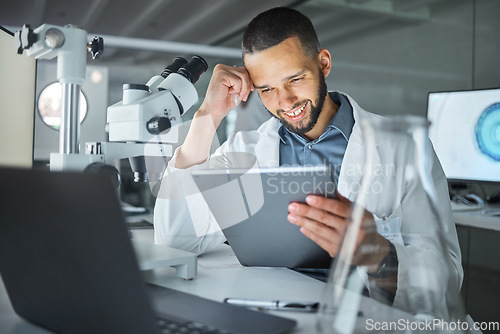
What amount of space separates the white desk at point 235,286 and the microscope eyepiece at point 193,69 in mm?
478

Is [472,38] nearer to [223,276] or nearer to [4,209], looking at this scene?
[223,276]

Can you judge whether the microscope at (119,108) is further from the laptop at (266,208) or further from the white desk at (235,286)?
the white desk at (235,286)

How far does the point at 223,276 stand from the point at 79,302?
1.57ft

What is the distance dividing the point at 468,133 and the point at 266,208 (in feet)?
6.54

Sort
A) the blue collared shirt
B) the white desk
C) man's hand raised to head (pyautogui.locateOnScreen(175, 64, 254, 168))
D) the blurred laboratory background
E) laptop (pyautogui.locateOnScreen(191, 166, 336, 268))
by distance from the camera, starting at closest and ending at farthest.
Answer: the white desk
laptop (pyautogui.locateOnScreen(191, 166, 336, 268))
man's hand raised to head (pyautogui.locateOnScreen(175, 64, 254, 168))
the blue collared shirt
the blurred laboratory background

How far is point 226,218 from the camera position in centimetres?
101

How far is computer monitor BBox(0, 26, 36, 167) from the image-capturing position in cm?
128

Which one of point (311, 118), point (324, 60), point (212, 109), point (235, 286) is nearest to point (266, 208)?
point (235, 286)

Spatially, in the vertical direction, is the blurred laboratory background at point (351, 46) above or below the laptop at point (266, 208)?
above

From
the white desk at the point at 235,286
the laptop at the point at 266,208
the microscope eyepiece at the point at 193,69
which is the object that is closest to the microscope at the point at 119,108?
the microscope eyepiece at the point at 193,69

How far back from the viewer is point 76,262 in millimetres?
533

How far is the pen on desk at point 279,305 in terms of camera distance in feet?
2.50

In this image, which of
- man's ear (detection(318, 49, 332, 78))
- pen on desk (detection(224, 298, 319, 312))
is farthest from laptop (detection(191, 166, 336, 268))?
man's ear (detection(318, 49, 332, 78))

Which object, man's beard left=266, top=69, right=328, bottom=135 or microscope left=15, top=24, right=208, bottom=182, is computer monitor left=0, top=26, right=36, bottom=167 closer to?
microscope left=15, top=24, right=208, bottom=182
